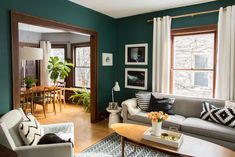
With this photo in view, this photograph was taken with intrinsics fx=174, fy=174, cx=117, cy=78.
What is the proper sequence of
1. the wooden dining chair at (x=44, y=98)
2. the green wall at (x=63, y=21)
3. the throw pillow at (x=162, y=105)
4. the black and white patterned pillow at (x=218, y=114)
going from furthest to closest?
the wooden dining chair at (x=44, y=98), the throw pillow at (x=162, y=105), the black and white patterned pillow at (x=218, y=114), the green wall at (x=63, y=21)

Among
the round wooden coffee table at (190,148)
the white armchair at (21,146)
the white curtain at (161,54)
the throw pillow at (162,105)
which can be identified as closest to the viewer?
the white armchair at (21,146)

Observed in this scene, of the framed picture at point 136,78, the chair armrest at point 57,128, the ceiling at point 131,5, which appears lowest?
the chair armrest at point 57,128

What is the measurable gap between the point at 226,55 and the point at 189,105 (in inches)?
44.3

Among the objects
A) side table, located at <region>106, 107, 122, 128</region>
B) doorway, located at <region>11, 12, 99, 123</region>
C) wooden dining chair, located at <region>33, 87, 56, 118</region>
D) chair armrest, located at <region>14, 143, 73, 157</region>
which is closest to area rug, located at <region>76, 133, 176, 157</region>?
side table, located at <region>106, 107, 122, 128</region>

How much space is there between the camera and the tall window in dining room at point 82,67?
6093 millimetres

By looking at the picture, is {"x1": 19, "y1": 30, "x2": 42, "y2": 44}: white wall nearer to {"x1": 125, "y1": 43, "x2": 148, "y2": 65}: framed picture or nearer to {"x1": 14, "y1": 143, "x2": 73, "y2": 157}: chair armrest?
{"x1": 125, "y1": 43, "x2": 148, "y2": 65}: framed picture

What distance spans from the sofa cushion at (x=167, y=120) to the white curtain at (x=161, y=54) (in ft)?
2.54

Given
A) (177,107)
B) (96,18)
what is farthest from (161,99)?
(96,18)

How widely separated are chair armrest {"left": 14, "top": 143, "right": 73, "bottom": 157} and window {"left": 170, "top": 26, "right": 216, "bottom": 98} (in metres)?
2.80

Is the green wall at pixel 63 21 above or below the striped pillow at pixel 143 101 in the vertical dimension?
above

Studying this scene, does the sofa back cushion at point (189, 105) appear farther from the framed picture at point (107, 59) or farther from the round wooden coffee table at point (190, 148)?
the framed picture at point (107, 59)

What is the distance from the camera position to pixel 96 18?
4.02 metres

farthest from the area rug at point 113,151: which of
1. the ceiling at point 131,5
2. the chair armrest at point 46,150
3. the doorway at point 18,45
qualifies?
the ceiling at point 131,5

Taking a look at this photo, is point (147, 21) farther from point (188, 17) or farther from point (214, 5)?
point (214, 5)
